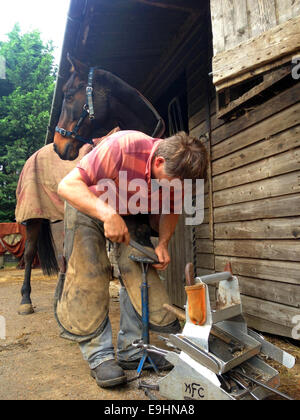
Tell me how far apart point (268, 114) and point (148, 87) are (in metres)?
3.31

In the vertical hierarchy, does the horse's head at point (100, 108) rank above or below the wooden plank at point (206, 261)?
above

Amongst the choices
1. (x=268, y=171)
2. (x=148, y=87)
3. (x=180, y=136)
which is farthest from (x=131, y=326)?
(x=148, y=87)

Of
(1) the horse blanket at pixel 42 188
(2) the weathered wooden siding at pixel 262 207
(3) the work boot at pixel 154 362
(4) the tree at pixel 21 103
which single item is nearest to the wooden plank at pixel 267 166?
(2) the weathered wooden siding at pixel 262 207

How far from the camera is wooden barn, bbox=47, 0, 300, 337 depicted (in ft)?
7.02

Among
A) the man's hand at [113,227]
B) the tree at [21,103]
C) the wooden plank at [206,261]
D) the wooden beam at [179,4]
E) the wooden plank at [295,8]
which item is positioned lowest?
the wooden plank at [206,261]

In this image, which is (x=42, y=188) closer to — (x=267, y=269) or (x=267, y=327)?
(x=267, y=269)

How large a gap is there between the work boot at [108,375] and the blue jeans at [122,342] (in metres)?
0.04

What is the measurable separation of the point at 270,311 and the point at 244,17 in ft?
7.24

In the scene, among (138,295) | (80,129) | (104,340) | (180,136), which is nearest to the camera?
(180,136)

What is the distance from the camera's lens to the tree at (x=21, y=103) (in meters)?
16.9

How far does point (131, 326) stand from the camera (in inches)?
85.4

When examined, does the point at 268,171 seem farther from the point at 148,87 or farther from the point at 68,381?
the point at 148,87

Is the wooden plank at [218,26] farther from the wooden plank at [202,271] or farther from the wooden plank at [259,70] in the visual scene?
the wooden plank at [202,271]

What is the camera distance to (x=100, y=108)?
A: 3229mm
